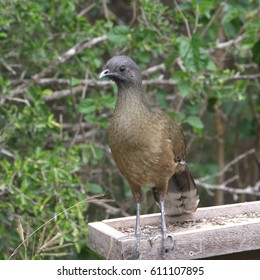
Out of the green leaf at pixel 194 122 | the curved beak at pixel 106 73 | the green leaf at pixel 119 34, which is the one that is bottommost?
the green leaf at pixel 194 122

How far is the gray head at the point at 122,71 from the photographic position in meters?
3.05

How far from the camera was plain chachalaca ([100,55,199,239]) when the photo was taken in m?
2.99

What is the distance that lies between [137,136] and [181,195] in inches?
25.4

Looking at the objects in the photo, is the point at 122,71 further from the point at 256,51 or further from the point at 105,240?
the point at 256,51

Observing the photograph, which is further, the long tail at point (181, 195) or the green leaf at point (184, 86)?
the green leaf at point (184, 86)

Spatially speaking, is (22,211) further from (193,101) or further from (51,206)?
(193,101)

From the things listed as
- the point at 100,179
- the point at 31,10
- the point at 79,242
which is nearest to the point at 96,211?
the point at 100,179

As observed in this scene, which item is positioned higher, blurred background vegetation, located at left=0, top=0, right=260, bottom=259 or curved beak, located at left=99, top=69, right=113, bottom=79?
curved beak, located at left=99, top=69, right=113, bottom=79

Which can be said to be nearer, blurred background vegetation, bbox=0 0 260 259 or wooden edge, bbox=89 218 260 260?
wooden edge, bbox=89 218 260 260

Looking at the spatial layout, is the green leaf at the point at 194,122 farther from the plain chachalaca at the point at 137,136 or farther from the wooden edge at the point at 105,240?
the wooden edge at the point at 105,240

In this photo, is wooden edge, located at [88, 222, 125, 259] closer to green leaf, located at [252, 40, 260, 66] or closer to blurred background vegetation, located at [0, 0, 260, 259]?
blurred background vegetation, located at [0, 0, 260, 259]

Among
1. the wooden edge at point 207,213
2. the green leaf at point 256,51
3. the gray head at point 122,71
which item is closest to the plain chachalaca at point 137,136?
the gray head at point 122,71

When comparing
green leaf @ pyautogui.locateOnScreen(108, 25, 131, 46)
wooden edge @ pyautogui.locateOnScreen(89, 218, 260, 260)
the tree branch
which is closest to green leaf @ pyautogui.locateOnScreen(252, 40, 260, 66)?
green leaf @ pyautogui.locateOnScreen(108, 25, 131, 46)

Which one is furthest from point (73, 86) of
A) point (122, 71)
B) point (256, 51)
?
point (122, 71)
